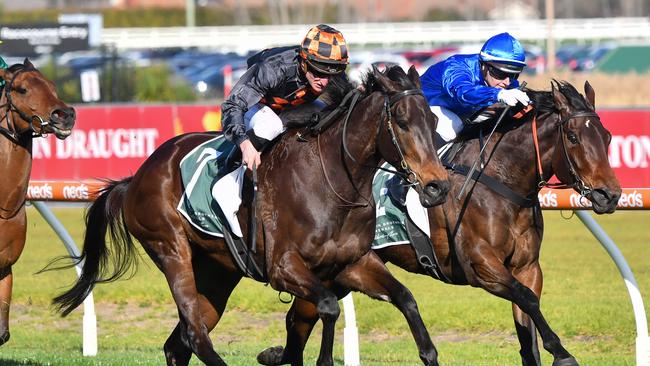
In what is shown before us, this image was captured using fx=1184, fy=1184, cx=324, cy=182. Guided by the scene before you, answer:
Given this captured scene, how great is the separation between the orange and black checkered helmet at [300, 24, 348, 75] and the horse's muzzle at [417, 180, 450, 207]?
90cm

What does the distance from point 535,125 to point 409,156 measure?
1303 millimetres

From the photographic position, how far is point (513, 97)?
6.14m

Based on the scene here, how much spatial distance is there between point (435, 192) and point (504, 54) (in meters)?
1.65

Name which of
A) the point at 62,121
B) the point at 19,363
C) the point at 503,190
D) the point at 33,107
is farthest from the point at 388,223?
the point at 19,363

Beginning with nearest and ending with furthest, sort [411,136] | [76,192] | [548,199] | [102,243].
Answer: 1. [411,136]
2. [102,243]
3. [548,199]
4. [76,192]

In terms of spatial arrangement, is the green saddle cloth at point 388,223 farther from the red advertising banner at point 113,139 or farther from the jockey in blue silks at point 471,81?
the red advertising banner at point 113,139

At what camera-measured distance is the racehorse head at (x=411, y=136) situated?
16.8ft

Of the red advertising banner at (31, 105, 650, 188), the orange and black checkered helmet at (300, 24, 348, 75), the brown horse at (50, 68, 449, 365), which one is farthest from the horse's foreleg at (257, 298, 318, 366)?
the red advertising banner at (31, 105, 650, 188)

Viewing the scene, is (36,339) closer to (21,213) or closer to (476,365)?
(21,213)

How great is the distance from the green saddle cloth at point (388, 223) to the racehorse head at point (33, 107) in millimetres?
1778

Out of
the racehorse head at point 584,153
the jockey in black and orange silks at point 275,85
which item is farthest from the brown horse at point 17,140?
the racehorse head at point 584,153

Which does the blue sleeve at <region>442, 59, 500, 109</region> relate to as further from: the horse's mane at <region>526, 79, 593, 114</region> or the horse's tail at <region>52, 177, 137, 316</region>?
the horse's tail at <region>52, 177, 137, 316</region>

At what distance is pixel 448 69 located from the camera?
21.9ft

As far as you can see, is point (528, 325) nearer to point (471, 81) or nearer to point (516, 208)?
point (516, 208)
